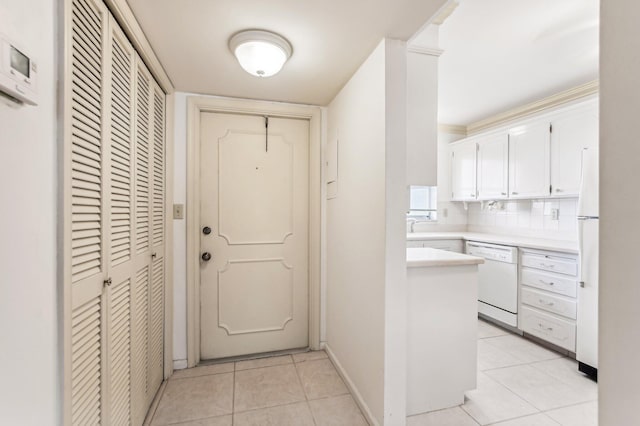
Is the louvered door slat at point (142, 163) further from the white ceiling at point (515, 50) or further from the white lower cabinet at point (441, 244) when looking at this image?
the white lower cabinet at point (441, 244)

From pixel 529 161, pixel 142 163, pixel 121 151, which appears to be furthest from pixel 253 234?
pixel 529 161

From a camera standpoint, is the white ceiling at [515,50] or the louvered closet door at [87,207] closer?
the louvered closet door at [87,207]

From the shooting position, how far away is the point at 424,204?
4309mm

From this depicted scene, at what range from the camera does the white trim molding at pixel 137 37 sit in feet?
4.14

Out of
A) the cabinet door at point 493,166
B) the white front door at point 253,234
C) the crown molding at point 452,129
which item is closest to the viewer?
the white front door at point 253,234

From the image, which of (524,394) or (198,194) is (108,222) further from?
(524,394)

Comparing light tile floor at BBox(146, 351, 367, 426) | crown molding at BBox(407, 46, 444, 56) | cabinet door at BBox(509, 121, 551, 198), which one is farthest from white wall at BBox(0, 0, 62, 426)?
cabinet door at BBox(509, 121, 551, 198)

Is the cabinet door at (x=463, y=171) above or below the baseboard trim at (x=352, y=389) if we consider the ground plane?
above

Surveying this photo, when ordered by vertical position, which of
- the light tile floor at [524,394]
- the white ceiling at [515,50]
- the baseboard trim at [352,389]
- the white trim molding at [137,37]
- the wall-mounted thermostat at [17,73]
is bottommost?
the light tile floor at [524,394]

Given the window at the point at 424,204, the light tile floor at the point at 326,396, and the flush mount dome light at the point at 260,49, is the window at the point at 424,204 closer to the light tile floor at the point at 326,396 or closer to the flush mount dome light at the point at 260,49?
the light tile floor at the point at 326,396

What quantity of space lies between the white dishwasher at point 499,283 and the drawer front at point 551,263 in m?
0.12

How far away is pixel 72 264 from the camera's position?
0.96 meters

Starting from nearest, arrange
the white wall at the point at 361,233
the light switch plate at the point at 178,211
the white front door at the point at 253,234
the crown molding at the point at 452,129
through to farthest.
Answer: the white wall at the point at 361,233 → the light switch plate at the point at 178,211 → the white front door at the point at 253,234 → the crown molding at the point at 452,129

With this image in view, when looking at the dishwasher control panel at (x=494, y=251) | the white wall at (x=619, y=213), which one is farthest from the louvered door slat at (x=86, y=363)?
the dishwasher control panel at (x=494, y=251)
